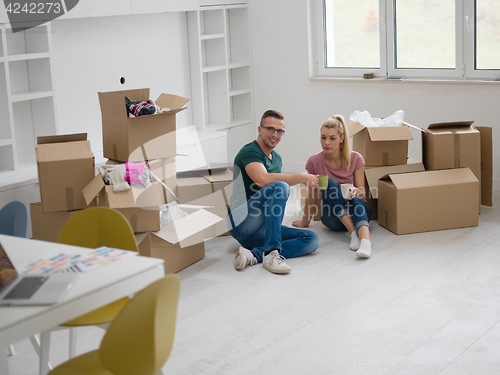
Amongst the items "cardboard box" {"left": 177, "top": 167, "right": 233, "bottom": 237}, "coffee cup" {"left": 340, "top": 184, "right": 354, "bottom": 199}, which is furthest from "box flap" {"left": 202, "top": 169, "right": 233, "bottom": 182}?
"coffee cup" {"left": 340, "top": 184, "right": 354, "bottom": 199}

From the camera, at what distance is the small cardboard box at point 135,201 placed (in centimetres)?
309

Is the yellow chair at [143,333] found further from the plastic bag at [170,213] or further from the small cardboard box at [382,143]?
the small cardboard box at [382,143]

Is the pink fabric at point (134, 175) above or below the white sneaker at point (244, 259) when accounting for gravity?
above

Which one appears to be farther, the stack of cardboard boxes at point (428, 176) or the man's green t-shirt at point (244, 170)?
the stack of cardboard boxes at point (428, 176)

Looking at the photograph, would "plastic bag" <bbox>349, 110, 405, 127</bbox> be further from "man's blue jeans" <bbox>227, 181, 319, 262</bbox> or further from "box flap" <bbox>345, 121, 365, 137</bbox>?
"man's blue jeans" <bbox>227, 181, 319, 262</bbox>

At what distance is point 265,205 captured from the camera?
133 inches

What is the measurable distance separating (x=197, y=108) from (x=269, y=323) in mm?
3065

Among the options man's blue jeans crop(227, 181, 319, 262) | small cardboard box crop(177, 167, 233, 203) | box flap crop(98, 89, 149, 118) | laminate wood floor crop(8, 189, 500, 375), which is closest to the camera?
laminate wood floor crop(8, 189, 500, 375)

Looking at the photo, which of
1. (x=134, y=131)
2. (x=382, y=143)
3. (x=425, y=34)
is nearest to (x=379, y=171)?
(x=382, y=143)

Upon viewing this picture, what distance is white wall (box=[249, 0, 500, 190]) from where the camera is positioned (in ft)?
16.3

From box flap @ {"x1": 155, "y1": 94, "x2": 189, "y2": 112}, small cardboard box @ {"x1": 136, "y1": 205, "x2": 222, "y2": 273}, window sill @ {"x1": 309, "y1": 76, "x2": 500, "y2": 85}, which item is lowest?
small cardboard box @ {"x1": 136, "y1": 205, "x2": 222, "y2": 273}

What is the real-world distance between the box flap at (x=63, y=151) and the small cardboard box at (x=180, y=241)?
1.81 ft

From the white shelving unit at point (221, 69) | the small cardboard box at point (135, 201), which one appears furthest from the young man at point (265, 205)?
the white shelving unit at point (221, 69)

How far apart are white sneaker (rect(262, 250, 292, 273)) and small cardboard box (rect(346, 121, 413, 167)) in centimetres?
123
